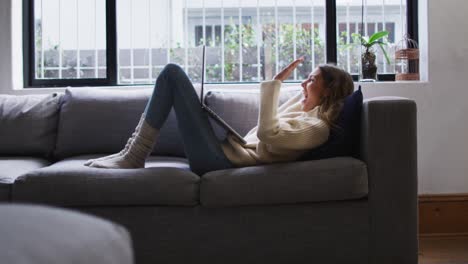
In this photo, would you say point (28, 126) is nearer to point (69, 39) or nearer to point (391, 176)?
point (69, 39)

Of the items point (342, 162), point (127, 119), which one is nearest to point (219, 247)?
point (342, 162)

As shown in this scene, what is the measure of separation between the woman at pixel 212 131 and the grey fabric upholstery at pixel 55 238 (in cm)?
165

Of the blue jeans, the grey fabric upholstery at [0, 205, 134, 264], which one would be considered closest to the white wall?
the blue jeans

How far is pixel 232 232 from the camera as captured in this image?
2.15 meters

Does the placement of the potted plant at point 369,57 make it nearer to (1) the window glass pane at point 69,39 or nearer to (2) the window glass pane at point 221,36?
(2) the window glass pane at point 221,36

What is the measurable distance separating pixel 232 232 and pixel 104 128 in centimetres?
101

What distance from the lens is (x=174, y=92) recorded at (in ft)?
7.61

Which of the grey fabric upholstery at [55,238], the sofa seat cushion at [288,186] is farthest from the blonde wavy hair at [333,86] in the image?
the grey fabric upholstery at [55,238]

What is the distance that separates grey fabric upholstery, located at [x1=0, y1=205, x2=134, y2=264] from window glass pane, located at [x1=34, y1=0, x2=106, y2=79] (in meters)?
3.10

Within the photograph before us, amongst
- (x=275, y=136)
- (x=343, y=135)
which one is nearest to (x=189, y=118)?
(x=275, y=136)

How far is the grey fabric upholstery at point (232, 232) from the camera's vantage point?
2.14m

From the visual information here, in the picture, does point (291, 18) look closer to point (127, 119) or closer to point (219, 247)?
point (127, 119)

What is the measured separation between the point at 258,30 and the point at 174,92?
135 cm

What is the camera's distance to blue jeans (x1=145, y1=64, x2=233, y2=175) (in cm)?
227
